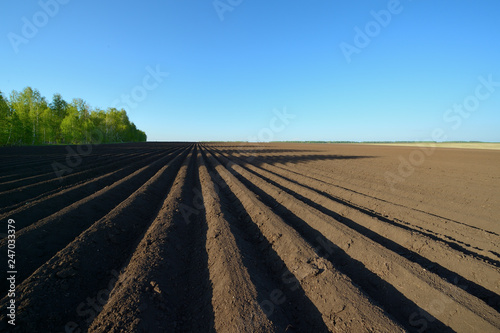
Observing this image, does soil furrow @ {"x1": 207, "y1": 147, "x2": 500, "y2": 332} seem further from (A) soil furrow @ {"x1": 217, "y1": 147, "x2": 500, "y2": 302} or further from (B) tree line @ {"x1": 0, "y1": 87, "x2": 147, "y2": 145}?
(B) tree line @ {"x1": 0, "y1": 87, "x2": 147, "y2": 145}

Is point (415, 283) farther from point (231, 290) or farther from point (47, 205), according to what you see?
point (47, 205)

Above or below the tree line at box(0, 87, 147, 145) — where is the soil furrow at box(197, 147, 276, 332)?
below

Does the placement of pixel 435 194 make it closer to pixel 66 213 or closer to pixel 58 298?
pixel 58 298

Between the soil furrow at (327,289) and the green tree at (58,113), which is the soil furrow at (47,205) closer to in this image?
the soil furrow at (327,289)

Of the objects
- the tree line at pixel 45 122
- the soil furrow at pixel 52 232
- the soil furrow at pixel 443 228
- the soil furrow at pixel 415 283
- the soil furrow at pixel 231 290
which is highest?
the tree line at pixel 45 122

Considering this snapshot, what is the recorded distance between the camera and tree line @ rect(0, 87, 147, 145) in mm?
31408

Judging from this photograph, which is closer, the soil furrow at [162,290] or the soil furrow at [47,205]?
the soil furrow at [162,290]

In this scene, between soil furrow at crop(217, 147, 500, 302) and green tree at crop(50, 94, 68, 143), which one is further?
green tree at crop(50, 94, 68, 143)

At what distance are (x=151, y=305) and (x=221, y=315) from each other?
0.96 meters

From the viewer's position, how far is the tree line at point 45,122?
31408 millimetres

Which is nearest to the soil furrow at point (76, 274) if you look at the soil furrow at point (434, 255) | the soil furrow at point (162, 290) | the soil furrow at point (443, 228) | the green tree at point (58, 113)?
the soil furrow at point (162, 290)

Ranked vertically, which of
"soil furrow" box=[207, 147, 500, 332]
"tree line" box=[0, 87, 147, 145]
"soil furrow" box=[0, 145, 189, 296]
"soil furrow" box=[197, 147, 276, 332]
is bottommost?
"soil furrow" box=[207, 147, 500, 332]

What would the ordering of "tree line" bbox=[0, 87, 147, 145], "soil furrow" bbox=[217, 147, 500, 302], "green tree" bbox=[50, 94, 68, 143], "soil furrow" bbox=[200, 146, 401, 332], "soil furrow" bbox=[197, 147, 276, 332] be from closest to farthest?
"soil furrow" bbox=[197, 147, 276, 332] → "soil furrow" bbox=[200, 146, 401, 332] → "soil furrow" bbox=[217, 147, 500, 302] → "tree line" bbox=[0, 87, 147, 145] → "green tree" bbox=[50, 94, 68, 143]

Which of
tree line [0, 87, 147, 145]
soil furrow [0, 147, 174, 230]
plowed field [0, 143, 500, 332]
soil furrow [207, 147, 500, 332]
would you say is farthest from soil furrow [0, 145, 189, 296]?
tree line [0, 87, 147, 145]
